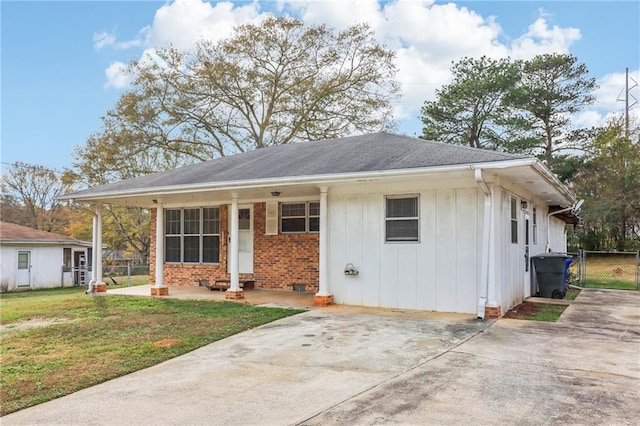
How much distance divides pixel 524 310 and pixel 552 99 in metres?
21.6

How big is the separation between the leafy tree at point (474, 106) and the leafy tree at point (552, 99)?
103 centimetres

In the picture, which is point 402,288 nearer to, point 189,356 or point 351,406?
point 189,356

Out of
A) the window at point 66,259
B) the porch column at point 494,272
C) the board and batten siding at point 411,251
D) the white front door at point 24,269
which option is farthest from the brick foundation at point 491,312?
the window at point 66,259

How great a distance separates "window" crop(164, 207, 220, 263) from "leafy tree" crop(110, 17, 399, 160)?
14.0m

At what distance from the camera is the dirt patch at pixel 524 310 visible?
324 inches

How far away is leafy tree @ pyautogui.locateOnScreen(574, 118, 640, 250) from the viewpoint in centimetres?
2588

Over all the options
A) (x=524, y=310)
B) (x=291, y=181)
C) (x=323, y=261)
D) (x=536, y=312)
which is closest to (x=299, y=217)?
(x=323, y=261)

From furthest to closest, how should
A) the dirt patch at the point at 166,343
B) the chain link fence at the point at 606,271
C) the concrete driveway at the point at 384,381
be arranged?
the chain link fence at the point at 606,271
the dirt patch at the point at 166,343
the concrete driveway at the point at 384,381

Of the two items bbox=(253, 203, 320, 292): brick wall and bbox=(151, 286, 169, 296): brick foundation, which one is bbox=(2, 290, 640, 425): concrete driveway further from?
bbox=(151, 286, 169, 296): brick foundation

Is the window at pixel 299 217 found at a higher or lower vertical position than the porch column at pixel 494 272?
higher

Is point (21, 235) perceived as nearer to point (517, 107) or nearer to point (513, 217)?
point (513, 217)

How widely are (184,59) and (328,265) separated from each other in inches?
797

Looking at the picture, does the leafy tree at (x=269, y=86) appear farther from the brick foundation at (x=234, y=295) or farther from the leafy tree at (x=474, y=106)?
the brick foundation at (x=234, y=295)

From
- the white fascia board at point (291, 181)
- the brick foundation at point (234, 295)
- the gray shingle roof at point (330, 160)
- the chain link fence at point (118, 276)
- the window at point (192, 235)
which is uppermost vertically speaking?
the gray shingle roof at point (330, 160)
